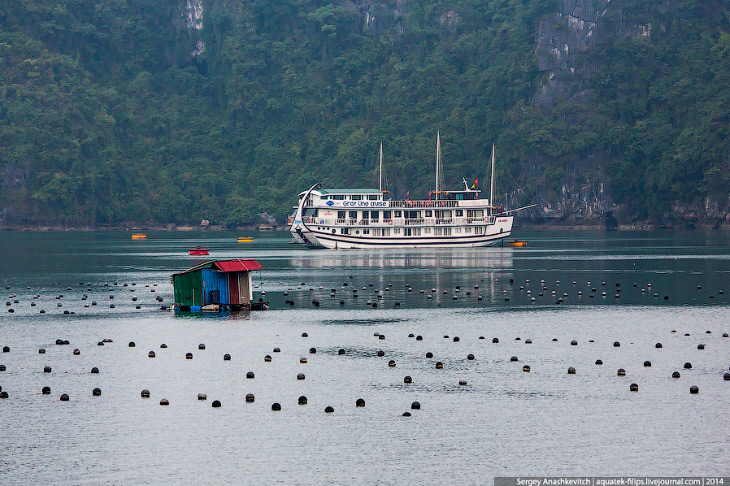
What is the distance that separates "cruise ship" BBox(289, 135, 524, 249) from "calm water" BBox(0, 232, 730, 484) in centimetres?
6746

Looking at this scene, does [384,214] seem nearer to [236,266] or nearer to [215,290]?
[215,290]

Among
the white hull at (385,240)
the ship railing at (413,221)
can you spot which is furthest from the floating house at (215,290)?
the ship railing at (413,221)

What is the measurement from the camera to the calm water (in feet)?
84.1

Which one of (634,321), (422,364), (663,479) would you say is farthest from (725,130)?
(663,479)

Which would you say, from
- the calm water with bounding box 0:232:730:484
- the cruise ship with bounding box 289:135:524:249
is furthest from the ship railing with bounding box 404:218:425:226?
the calm water with bounding box 0:232:730:484

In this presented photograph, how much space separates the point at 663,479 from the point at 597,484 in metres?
1.64

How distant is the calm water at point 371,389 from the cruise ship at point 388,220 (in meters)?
A: 67.5

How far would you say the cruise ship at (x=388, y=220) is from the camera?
5374 inches

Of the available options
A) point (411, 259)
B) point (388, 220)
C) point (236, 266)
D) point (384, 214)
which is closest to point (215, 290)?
point (236, 266)

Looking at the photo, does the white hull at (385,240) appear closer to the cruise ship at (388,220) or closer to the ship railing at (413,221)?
the cruise ship at (388,220)

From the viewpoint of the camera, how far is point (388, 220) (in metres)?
138

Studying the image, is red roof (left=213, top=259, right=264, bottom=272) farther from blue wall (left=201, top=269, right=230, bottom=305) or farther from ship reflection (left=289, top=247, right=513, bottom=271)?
ship reflection (left=289, top=247, right=513, bottom=271)

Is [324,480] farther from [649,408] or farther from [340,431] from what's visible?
[649,408]

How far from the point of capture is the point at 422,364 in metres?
38.9
